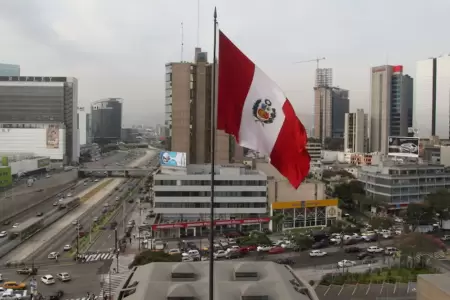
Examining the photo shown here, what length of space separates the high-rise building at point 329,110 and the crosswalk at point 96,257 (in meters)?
55.9

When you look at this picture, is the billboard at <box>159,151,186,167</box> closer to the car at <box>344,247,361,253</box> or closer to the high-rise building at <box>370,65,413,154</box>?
the car at <box>344,247,361,253</box>

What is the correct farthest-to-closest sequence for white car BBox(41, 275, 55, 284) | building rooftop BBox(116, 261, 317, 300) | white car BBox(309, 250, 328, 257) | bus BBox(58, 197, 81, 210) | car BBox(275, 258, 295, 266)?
1. bus BBox(58, 197, 81, 210)
2. white car BBox(309, 250, 328, 257)
3. car BBox(275, 258, 295, 266)
4. white car BBox(41, 275, 55, 284)
5. building rooftop BBox(116, 261, 317, 300)

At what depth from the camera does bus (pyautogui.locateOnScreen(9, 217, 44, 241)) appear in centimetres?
1827

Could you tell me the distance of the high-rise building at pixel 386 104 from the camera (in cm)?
4862

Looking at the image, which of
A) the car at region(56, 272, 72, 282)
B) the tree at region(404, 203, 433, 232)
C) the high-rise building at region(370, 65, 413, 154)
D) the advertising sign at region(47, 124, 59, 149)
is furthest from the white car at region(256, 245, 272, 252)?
the advertising sign at region(47, 124, 59, 149)

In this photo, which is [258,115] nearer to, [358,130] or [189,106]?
[189,106]

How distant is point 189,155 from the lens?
27203 mm

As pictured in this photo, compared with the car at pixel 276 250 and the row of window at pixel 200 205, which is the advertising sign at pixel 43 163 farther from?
the car at pixel 276 250

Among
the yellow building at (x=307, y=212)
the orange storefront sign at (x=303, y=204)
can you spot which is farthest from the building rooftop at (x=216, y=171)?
the yellow building at (x=307, y=212)

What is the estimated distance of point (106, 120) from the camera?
10831 cm

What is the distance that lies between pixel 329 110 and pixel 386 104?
70.3 ft

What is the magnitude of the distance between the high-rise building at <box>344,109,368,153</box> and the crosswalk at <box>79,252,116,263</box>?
37437 mm

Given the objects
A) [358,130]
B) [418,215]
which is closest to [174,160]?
[418,215]

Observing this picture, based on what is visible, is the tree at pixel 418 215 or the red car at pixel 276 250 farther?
the tree at pixel 418 215
